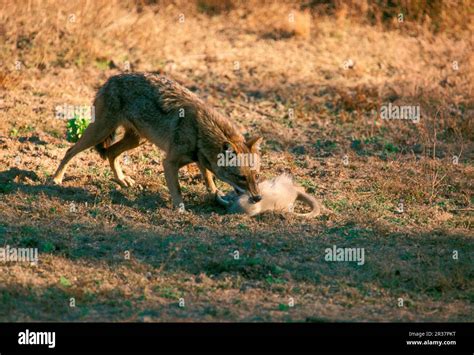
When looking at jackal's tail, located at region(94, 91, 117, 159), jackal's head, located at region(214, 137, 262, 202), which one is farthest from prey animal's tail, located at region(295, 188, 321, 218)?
jackal's tail, located at region(94, 91, 117, 159)

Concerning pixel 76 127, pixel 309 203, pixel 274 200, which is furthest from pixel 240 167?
pixel 76 127

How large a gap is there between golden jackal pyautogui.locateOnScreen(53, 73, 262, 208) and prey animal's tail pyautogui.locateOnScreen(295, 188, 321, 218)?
740mm

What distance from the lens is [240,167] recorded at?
10.4m

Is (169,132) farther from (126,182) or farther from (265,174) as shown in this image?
(265,174)

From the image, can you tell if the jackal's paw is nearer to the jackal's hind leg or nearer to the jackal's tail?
the jackal's hind leg

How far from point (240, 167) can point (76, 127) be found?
3439 millimetres

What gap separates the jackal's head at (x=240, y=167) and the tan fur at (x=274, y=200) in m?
0.12

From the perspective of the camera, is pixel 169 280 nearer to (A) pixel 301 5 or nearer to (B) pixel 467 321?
(B) pixel 467 321

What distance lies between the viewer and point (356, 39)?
735 inches

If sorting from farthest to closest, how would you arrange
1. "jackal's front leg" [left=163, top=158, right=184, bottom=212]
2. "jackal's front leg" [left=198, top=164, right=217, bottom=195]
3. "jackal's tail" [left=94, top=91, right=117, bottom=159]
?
"jackal's tail" [left=94, top=91, right=117, bottom=159] → "jackal's front leg" [left=198, top=164, right=217, bottom=195] → "jackal's front leg" [left=163, top=158, right=184, bottom=212]

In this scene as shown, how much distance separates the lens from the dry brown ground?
841 cm

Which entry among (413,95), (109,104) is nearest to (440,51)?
(413,95)

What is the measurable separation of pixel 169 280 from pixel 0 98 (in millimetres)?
6650

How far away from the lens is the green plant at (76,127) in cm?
1270
